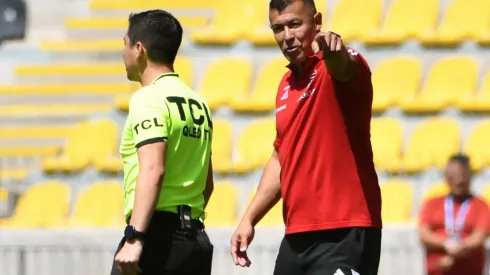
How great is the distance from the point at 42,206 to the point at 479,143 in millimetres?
4053

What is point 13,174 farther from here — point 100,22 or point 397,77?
point 397,77

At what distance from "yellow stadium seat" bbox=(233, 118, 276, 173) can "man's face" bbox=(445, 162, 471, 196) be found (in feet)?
8.26

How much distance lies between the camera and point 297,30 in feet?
16.0

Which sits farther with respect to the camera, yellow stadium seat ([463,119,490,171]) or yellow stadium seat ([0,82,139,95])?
yellow stadium seat ([0,82,139,95])

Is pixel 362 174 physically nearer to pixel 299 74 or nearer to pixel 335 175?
pixel 335 175

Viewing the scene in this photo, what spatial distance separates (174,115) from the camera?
16.6 feet

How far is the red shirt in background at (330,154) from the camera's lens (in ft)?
16.2

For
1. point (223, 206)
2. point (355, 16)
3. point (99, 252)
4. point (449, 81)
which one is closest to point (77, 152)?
point (223, 206)

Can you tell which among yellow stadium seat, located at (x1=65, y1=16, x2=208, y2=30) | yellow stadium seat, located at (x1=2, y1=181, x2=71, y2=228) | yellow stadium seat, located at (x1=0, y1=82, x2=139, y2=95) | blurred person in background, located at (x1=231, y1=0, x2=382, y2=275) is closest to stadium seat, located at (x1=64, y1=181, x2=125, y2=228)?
yellow stadium seat, located at (x1=2, y1=181, x2=71, y2=228)

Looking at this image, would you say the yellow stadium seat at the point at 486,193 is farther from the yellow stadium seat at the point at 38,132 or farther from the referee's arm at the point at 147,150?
the referee's arm at the point at 147,150

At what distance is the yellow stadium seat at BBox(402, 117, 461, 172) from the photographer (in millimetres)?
10734

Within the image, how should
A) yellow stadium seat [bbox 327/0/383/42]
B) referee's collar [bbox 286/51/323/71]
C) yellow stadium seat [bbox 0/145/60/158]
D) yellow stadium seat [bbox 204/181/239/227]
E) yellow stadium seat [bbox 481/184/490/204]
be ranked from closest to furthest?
referee's collar [bbox 286/51/323/71]
yellow stadium seat [bbox 481/184/490/204]
yellow stadium seat [bbox 204/181/239/227]
yellow stadium seat [bbox 327/0/383/42]
yellow stadium seat [bbox 0/145/60/158]

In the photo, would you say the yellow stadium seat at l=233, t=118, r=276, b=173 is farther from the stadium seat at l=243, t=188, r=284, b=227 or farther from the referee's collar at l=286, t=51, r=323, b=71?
the referee's collar at l=286, t=51, r=323, b=71

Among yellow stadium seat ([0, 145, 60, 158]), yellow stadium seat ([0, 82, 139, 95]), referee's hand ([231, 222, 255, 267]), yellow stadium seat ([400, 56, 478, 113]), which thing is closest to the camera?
referee's hand ([231, 222, 255, 267])
